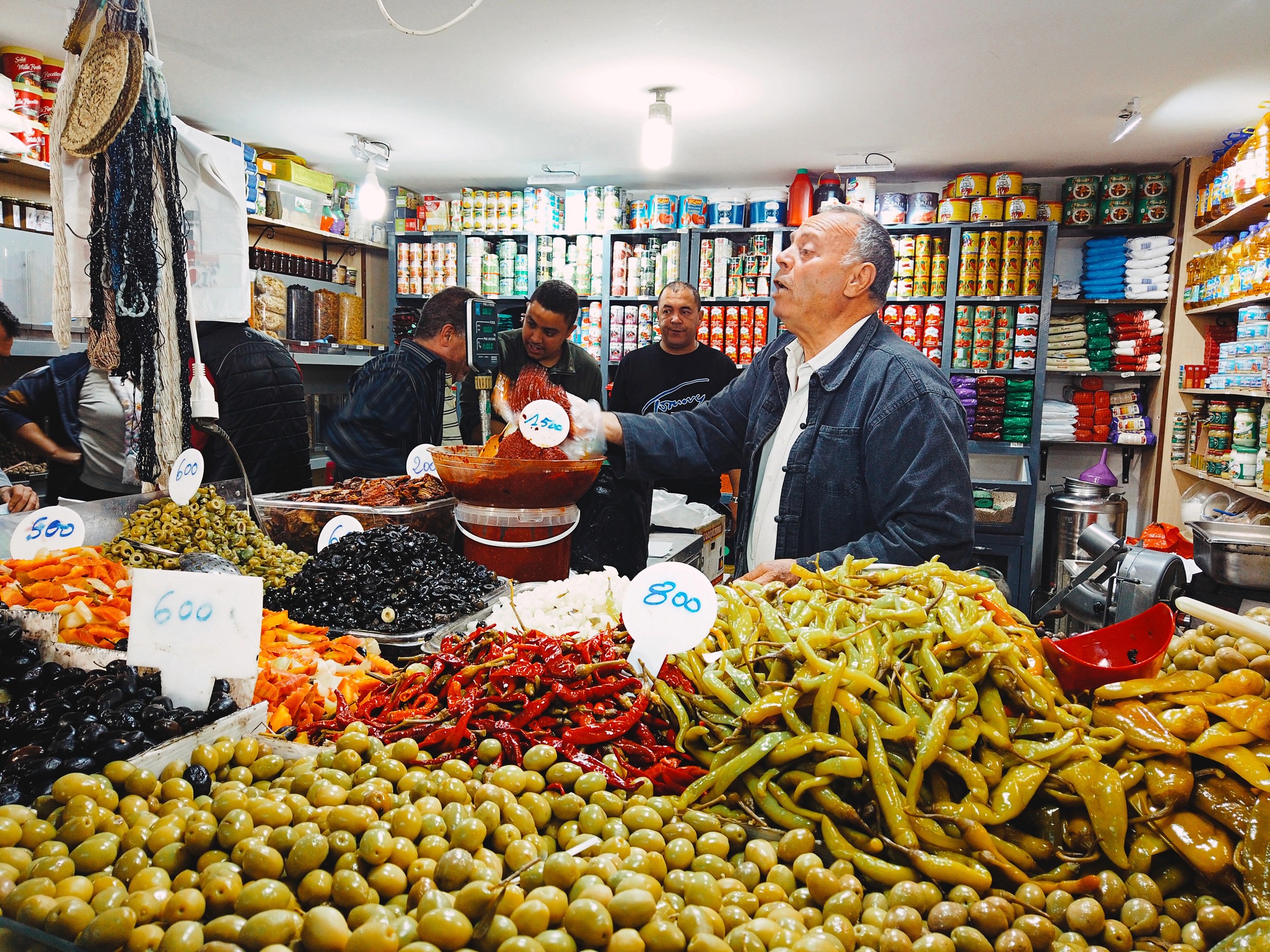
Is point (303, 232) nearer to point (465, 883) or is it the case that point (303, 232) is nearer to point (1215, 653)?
point (465, 883)

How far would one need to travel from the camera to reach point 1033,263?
5785 millimetres

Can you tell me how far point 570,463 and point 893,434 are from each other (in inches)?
35.8

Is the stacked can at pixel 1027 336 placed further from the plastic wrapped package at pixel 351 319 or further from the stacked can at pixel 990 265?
the plastic wrapped package at pixel 351 319

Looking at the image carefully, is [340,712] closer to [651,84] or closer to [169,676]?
[169,676]

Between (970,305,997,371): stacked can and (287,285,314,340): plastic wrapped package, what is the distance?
513 cm

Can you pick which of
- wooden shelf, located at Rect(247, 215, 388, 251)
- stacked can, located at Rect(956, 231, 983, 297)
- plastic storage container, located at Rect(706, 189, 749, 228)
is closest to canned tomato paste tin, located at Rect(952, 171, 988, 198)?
stacked can, located at Rect(956, 231, 983, 297)

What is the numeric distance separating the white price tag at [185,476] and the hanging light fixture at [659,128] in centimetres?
321

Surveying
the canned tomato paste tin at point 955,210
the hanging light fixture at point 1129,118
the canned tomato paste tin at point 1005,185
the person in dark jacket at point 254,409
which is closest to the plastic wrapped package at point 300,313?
the person in dark jacket at point 254,409

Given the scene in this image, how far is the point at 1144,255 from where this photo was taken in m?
5.87

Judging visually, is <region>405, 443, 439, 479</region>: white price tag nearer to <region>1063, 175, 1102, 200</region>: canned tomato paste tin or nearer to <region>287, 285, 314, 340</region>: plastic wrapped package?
<region>287, 285, 314, 340</region>: plastic wrapped package

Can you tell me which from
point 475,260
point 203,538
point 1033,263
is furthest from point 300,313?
point 1033,263

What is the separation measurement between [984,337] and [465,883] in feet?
19.4

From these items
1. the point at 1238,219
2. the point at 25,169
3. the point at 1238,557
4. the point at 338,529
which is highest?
the point at 1238,219

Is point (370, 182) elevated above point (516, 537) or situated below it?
above
